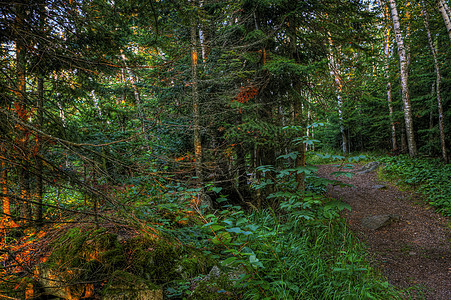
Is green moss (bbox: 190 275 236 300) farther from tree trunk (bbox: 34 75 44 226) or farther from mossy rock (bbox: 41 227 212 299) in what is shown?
tree trunk (bbox: 34 75 44 226)

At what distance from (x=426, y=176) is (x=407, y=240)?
4.55 m

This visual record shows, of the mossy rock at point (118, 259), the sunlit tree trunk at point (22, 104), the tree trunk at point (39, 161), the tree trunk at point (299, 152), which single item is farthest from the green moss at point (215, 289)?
the tree trunk at point (299, 152)

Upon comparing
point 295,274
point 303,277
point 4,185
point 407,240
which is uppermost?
point 4,185

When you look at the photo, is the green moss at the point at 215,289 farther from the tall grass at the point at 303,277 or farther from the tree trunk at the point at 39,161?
the tree trunk at the point at 39,161

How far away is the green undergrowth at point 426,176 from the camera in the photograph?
725cm

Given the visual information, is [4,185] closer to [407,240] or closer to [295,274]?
[295,274]

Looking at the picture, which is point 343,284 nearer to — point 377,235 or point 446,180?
point 377,235

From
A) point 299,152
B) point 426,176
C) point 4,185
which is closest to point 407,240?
point 299,152

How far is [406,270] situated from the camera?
15.0 feet

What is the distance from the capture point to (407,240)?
5.83 metres

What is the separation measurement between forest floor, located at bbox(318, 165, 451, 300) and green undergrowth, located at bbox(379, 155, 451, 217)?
0.33 meters

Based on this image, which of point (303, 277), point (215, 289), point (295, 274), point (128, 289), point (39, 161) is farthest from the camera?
point (303, 277)

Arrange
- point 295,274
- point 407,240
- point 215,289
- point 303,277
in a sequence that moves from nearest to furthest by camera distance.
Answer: point 215,289 → point 295,274 → point 303,277 → point 407,240

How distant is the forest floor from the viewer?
417 centimetres
